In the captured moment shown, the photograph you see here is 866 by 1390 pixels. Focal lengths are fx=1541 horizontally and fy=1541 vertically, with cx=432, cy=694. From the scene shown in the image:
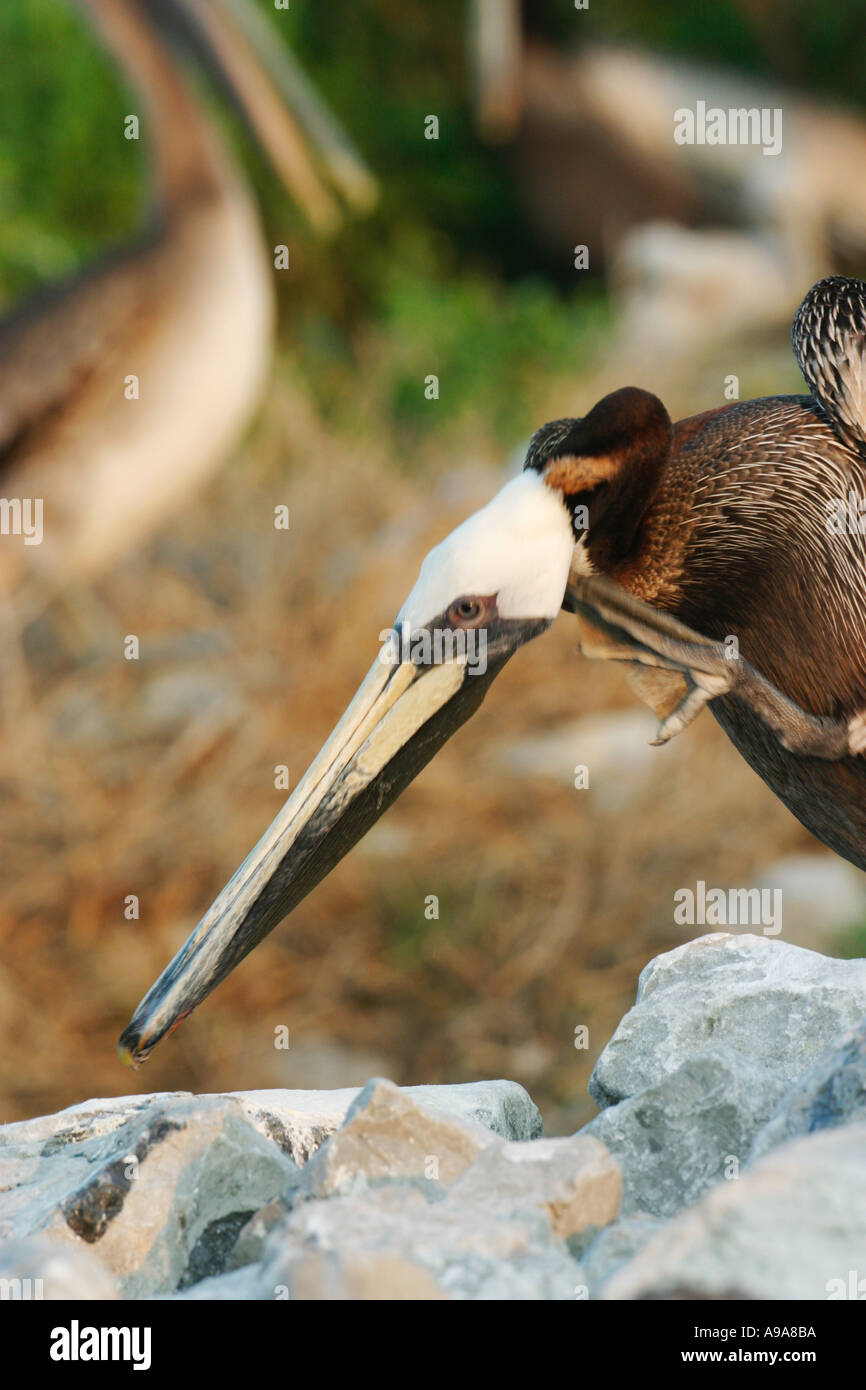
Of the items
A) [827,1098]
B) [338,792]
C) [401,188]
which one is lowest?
[827,1098]

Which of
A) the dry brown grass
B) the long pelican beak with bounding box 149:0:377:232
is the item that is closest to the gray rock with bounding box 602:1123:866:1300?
the dry brown grass

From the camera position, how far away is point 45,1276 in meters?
0.96

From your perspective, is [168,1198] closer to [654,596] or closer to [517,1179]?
[517,1179]

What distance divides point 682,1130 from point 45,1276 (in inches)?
24.5

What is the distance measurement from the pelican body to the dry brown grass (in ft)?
7.79

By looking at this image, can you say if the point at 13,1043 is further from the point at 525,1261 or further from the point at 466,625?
the point at 525,1261

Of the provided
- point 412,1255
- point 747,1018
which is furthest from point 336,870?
point 412,1255

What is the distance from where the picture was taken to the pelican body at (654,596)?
1.49 meters

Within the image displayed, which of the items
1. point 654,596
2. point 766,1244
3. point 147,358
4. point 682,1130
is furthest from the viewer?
point 147,358

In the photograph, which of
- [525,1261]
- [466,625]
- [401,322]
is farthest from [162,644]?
[525,1261]

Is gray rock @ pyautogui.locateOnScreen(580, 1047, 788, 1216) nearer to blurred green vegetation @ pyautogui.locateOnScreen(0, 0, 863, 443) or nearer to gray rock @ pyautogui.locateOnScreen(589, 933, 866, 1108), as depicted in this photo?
gray rock @ pyautogui.locateOnScreen(589, 933, 866, 1108)

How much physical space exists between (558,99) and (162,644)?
3.83 metres

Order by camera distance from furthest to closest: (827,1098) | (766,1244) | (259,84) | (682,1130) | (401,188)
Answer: (401,188) → (259,84) → (682,1130) → (827,1098) → (766,1244)

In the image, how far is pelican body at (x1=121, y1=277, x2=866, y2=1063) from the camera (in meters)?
1.49
